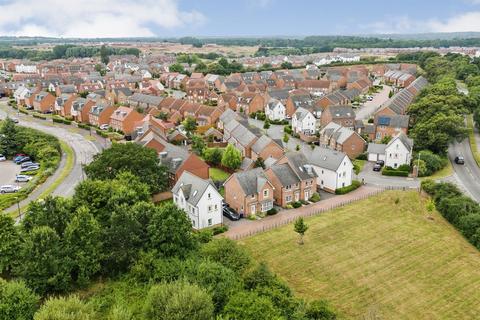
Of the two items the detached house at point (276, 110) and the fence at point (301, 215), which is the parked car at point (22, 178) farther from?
the detached house at point (276, 110)

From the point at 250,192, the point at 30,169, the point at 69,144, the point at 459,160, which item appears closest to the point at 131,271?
the point at 250,192

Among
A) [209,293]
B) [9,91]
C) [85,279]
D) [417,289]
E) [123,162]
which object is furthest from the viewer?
[9,91]

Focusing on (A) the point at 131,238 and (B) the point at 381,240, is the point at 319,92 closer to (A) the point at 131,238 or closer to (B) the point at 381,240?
(B) the point at 381,240

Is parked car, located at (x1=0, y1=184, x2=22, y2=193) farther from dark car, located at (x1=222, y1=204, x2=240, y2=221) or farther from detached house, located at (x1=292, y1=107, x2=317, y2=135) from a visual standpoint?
detached house, located at (x1=292, y1=107, x2=317, y2=135)

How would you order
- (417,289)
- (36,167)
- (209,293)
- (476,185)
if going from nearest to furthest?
(209,293) < (417,289) < (476,185) < (36,167)

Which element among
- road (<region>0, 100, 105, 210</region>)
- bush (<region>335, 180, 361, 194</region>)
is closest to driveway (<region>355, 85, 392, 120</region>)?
bush (<region>335, 180, 361, 194</region>)

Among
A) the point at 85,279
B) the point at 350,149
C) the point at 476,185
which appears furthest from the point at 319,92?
the point at 85,279

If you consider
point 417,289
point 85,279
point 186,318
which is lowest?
point 417,289
